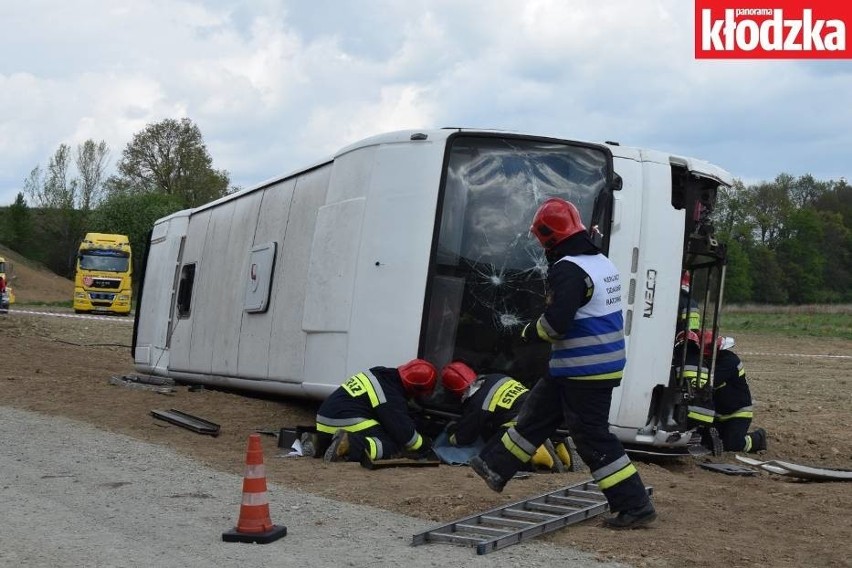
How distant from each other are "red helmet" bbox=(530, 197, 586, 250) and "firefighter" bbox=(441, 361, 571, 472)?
2.05m

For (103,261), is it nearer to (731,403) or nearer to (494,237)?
(731,403)

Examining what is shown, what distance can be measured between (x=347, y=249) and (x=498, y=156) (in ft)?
4.77

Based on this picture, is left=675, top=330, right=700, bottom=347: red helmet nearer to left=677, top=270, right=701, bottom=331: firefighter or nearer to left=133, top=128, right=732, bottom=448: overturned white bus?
left=677, top=270, right=701, bottom=331: firefighter

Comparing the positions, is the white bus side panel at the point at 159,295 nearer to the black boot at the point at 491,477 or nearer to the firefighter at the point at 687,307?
the firefighter at the point at 687,307

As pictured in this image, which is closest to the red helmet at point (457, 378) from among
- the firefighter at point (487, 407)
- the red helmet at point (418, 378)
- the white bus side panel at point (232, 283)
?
the firefighter at point (487, 407)

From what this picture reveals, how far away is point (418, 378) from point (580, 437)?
7.47ft

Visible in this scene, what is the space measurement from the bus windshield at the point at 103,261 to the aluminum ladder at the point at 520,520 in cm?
3457

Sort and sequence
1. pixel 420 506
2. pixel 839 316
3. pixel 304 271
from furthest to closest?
1. pixel 839 316
2. pixel 304 271
3. pixel 420 506

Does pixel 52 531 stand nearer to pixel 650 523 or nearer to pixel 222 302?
pixel 650 523

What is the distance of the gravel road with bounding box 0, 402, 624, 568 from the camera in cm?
485

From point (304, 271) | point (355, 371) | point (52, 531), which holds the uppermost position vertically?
point (304, 271)

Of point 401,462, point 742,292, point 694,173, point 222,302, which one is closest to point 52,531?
point 401,462

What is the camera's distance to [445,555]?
4980 millimetres

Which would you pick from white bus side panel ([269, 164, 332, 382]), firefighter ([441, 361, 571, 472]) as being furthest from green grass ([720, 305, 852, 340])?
firefighter ([441, 361, 571, 472])
